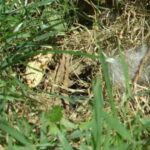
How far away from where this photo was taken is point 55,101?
2.15 metres

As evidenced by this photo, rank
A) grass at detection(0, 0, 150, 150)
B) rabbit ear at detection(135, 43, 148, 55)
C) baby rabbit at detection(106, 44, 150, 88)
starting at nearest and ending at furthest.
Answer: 1. grass at detection(0, 0, 150, 150)
2. baby rabbit at detection(106, 44, 150, 88)
3. rabbit ear at detection(135, 43, 148, 55)

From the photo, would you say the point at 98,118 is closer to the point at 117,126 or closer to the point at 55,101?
the point at 117,126

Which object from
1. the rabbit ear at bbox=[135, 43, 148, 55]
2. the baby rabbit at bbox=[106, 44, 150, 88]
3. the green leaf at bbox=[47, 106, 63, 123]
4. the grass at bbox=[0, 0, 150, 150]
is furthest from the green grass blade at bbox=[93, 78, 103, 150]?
the rabbit ear at bbox=[135, 43, 148, 55]

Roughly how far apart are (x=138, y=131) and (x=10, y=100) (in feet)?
1.81

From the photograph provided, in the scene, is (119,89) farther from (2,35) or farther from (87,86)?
(2,35)

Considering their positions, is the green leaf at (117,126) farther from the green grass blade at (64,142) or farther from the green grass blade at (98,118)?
the green grass blade at (64,142)

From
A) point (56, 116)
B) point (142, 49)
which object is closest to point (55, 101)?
point (56, 116)

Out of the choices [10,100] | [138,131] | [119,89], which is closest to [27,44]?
[10,100]

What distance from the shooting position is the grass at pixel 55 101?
1722 mm

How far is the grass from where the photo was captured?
1.72 meters

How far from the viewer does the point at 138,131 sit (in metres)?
1.83

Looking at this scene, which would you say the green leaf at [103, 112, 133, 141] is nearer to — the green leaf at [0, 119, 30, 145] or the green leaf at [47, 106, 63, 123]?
the green leaf at [47, 106, 63, 123]

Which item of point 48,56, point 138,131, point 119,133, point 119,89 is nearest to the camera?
point 119,133

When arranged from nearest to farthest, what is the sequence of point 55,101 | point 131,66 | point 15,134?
point 15,134 < point 55,101 < point 131,66
